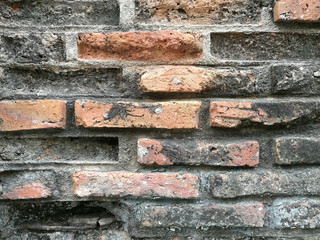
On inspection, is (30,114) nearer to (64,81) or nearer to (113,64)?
(64,81)

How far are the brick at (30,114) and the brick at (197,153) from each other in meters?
0.23

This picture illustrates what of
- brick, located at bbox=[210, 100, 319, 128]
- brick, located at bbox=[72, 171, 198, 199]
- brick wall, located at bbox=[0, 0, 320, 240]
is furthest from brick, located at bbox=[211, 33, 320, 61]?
brick, located at bbox=[72, 171, 198, 199]

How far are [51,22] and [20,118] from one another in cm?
27

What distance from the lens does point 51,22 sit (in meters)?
0.71

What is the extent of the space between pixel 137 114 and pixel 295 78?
0.43 m

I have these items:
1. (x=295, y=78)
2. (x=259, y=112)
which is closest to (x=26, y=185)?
(x=259, y=112)

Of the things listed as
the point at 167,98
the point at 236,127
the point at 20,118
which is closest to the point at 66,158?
the point at 20,118

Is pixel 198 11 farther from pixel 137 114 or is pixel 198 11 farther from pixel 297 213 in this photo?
pixel 297 213

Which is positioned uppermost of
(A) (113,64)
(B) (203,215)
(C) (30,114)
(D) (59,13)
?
(D) (59,13)

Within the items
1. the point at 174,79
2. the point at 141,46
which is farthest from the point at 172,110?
the point at 141,46

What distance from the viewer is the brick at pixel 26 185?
70 cm

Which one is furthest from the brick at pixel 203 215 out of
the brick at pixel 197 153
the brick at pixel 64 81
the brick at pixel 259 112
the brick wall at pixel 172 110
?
the brick at pixel 64 81

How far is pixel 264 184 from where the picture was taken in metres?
0.69

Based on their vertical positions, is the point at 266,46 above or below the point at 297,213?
above
